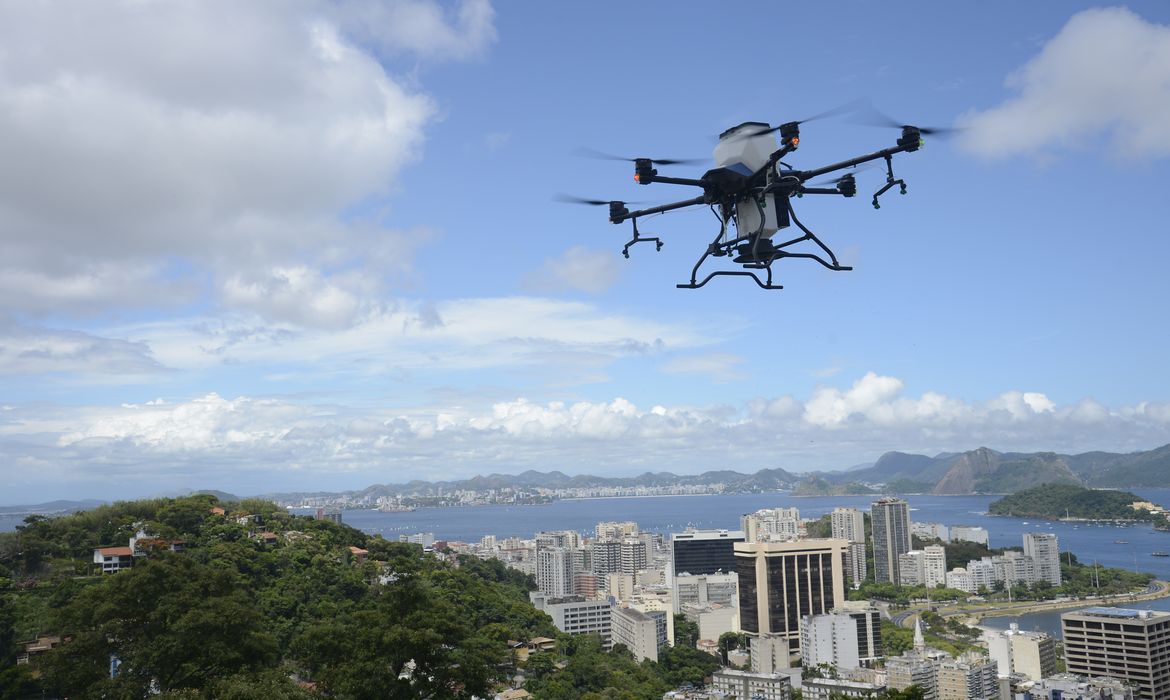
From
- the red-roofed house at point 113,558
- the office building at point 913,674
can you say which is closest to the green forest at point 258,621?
the red-roofed house at point 113,558

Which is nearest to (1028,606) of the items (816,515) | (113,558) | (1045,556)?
(1045,556)

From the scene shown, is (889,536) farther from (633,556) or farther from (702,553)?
(633,556)

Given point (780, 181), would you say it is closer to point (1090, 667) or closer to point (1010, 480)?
point (1090, 667)

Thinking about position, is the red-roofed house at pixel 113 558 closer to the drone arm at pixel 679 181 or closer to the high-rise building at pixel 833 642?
the drone arm at pixel 679 181

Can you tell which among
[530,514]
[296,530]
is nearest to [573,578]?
[296,530]

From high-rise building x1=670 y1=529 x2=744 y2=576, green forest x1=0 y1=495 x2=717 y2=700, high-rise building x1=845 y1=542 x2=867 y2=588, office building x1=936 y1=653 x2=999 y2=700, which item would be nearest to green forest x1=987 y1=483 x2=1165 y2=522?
high-rise building x1=845 y1=542 x2=867 y2=588

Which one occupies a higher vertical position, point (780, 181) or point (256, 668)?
point (780, 181)
